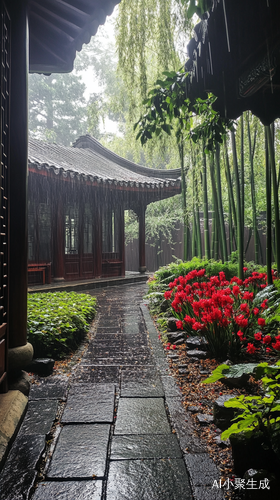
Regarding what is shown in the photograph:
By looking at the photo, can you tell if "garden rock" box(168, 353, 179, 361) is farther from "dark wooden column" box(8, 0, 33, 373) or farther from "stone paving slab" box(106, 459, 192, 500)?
"stone paving slab" box(106, 459, 192, 500)

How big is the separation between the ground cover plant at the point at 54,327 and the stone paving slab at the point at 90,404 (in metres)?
0.77

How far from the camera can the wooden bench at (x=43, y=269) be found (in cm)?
815

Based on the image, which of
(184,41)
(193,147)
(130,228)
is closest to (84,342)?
(193,147)

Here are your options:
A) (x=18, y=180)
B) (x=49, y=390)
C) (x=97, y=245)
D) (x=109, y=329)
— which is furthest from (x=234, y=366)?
(x=97, y=245)

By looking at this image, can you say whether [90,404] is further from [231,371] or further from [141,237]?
[141,237]

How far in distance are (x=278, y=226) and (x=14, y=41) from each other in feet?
9.57

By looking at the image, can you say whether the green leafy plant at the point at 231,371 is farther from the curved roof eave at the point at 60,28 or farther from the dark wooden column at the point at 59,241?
the dark wooden column at the point at 59,241

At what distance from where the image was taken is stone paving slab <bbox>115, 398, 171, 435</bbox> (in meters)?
2.04

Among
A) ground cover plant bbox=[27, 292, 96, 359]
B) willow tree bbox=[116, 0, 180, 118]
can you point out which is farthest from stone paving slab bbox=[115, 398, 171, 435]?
willow tree bbox=[116, 0, 180, 118]

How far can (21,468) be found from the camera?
65.8 inches

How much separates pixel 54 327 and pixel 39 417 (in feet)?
4.57

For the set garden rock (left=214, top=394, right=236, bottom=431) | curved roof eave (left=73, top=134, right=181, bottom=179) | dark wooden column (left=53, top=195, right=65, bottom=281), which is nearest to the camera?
garden rock (left=214, top=394, right=236, bottom=431)

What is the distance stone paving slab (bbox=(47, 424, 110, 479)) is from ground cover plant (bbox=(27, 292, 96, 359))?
135 centimetres

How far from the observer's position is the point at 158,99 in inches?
129
